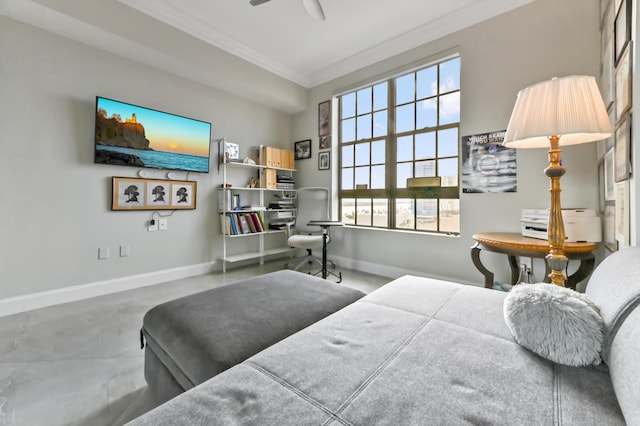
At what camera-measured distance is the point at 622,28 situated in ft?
4.75

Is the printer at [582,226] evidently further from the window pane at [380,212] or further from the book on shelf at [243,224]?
the book on shelf at [243,224]

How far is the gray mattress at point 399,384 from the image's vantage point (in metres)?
0.52

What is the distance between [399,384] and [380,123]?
11.2 feet

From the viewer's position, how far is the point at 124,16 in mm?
2441

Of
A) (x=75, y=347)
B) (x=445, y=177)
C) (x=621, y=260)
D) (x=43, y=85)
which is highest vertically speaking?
(x=43, y=85)

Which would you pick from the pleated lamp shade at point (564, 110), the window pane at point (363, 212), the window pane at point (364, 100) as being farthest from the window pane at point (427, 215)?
the pleated lamp shade at point (564, 110)

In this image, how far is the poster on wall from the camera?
97.5 inches

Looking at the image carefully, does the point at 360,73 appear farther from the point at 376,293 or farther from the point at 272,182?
the point at 376,293

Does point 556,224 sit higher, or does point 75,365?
point 556,224

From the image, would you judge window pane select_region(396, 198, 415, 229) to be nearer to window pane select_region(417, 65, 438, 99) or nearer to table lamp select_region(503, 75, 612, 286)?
window pane select_region(417, 65, 438, 99)

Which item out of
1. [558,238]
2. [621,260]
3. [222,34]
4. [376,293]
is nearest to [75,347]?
[376,293]

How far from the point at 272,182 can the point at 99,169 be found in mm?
2032

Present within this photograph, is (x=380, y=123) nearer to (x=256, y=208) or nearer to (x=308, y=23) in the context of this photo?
(x=308, y=23)

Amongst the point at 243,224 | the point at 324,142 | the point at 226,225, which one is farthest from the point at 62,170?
the point at 324,142
